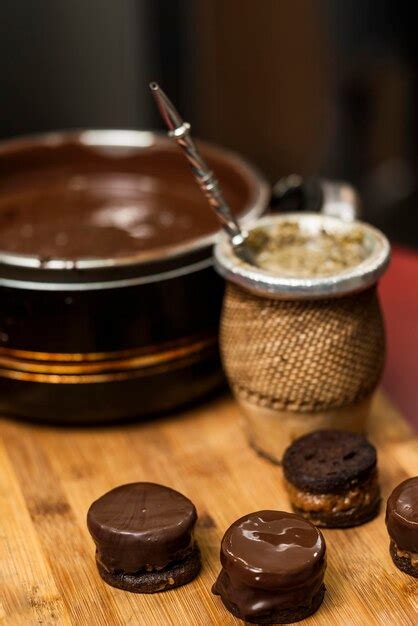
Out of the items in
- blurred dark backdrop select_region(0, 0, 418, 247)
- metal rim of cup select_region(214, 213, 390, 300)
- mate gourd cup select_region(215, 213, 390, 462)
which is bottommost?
blurred dark backdrop select_region(0, 0, 418, 247)

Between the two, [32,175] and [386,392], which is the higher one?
[32,175]

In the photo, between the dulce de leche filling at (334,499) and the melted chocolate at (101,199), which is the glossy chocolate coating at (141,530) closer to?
the dulce de leche filling at (334,499)

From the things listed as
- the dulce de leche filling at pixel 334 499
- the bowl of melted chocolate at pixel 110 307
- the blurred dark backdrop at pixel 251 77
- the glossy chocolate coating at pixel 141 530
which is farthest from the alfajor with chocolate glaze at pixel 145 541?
the blurred dark backdrop at pixel 251 77

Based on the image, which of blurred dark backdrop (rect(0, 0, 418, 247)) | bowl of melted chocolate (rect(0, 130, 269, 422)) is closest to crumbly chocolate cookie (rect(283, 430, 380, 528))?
bowl of melted chocolate (rect(0, 130, 269, 422))

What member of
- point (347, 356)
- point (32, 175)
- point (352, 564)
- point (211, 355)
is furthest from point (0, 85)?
point (352, 564)

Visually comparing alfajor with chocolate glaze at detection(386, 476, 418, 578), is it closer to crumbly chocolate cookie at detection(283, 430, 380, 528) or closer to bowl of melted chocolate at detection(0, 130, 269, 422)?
crumbly chocolate cookie at detection(283, 430, 380, 528)

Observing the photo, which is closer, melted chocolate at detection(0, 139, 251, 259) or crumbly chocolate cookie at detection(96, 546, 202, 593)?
crumbly chocolate cookie at detection(96, 546, 202, 593)

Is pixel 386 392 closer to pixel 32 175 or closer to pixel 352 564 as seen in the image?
pixel 352 564

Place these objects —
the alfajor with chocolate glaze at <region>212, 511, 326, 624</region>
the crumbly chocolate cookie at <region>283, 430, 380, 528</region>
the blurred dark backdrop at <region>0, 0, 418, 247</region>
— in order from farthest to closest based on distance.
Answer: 1. the blurred dark backdrop at <region>0, 0, 418, 247</region>
2. the crumbly chocolate cookie at <region>283, 430, 380, 528</region>
3. the alfajor with chocolate glaze at <region>212, 511, 326, 624</region>

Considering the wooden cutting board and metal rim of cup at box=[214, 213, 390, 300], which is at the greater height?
metal rim of cup at box=[214, 213, 390, 300]
